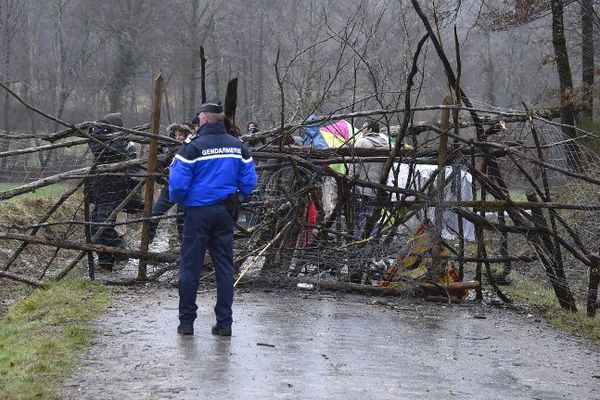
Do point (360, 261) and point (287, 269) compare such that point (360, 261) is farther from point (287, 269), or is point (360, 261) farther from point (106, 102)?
point (106, 102)

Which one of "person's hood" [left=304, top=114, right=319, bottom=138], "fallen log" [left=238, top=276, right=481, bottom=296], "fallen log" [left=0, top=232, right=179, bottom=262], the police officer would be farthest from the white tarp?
the police officer

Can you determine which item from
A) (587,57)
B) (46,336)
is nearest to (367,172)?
(46,336)

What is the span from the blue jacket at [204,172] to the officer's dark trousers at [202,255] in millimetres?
108

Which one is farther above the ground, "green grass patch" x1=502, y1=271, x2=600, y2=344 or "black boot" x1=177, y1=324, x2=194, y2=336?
"black boot" x1=177, y1=324, x2=194, y2=336

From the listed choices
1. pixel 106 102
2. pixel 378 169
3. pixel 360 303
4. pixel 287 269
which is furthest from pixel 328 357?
pixel 106 102

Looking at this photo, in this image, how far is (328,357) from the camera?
7.79 meters

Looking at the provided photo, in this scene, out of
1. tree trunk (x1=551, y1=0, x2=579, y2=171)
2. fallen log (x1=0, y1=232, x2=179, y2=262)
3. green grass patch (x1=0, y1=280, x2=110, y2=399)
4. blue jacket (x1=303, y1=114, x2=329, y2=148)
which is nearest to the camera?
green grass patch (x1=0, y1=280, x2=110, y2=399)

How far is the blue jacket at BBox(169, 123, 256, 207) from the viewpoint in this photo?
27.5ft

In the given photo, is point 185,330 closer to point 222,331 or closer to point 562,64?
point 222,331

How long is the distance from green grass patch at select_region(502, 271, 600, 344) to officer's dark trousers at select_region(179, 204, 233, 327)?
3709 millimetres

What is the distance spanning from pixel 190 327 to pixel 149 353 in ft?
2.76

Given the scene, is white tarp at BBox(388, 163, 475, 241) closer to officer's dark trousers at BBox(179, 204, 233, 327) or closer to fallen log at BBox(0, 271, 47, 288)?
officer's dark trousers at BBox(179, 204, 233, 327)

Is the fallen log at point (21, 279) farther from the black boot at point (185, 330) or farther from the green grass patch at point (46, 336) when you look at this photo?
the black boot at point (185, 330)

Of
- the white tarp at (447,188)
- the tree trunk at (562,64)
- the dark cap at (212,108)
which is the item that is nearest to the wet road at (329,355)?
the white tarp at (447,188)
